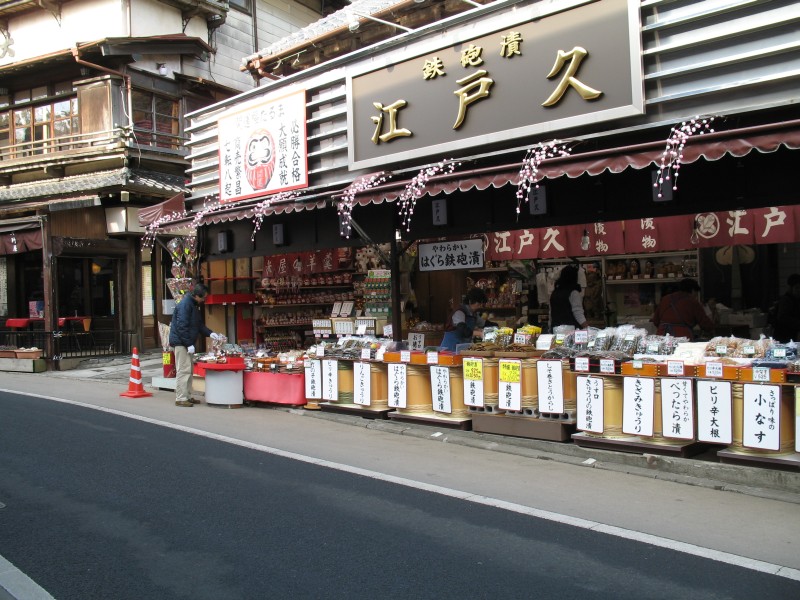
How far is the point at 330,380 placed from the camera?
37.2 ft

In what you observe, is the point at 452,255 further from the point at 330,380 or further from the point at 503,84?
the point at 503,84

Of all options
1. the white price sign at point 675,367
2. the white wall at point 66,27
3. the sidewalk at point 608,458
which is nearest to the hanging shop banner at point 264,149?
the sidewalk at point 608,458

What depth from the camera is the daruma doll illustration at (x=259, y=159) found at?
13.5 metres

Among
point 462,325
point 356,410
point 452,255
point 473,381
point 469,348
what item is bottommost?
point 356,410

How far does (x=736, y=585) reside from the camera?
15.4ft

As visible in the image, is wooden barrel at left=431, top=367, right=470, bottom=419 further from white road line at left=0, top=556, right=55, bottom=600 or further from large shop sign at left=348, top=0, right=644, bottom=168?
white road line at left=0, top=556, right=55, bottom=600

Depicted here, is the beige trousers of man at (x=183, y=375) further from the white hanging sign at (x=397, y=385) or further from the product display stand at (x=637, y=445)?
the product display stand at (x=637, y=445)

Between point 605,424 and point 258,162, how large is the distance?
872cm

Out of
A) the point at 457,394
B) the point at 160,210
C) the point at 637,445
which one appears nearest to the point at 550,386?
the point at 637,445

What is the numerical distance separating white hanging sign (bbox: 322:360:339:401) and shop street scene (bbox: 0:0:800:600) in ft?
0.27

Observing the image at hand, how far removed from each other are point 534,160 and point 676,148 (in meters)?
1.71

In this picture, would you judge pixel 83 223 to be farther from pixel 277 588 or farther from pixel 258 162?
pixel 277 588

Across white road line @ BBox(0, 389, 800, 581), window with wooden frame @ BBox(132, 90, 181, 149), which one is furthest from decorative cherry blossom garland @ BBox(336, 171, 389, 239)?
window with wooden frame @ BBox(132, 90, 181, 149)

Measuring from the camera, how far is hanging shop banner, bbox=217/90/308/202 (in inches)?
512
